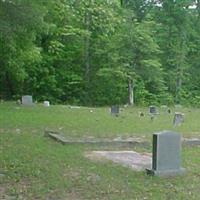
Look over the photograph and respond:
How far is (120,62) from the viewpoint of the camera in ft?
96.1

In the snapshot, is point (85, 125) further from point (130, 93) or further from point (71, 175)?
point (130, 93)

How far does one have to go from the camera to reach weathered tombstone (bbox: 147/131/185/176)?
8008 mm

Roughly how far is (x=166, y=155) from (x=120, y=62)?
70.3ft

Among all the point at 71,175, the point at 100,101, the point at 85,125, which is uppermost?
the point at 100,101

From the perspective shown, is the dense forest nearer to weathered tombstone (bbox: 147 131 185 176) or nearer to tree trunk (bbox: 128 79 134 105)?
tree trunk (bbox: 128 79 134 105)

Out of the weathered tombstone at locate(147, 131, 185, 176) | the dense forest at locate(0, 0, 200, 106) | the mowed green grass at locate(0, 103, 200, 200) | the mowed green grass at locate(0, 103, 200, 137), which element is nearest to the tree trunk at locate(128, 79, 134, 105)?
the dense forest at locate(0, 0, 200, 106)

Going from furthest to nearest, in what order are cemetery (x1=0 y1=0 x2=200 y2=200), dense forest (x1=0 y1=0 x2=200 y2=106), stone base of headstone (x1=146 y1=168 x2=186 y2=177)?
dense forest (x1=0 y1=0 x2=200 y2=106) → stone base of headstone (x1=146 y1=168 x2=186 y2=177) → cemetery (x1=0 y1=0 x2=200 y2=200)

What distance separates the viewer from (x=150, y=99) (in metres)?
32.2

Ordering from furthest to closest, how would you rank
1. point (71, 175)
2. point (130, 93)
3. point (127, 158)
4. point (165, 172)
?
point (130, 93)
point (127, 158)
point (165, 172)
point (71, 175)

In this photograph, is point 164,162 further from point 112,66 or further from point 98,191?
point 112,66

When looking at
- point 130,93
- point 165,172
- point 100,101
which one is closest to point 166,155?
point 165,172

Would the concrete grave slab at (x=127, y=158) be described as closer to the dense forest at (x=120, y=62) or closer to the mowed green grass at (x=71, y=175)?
the mowed green grass at (x=71, y=175)

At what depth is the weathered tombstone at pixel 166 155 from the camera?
8.01m

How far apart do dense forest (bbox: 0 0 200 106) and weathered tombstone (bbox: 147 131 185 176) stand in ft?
56.9
